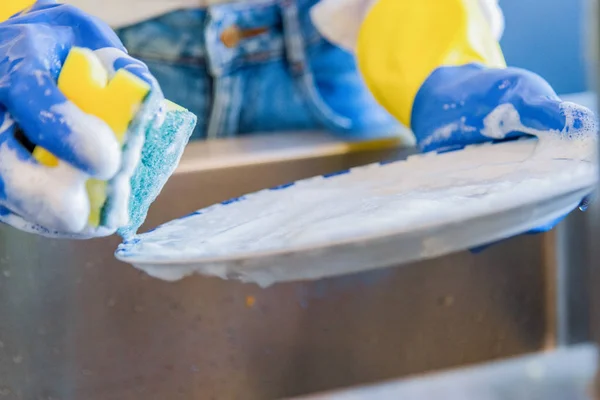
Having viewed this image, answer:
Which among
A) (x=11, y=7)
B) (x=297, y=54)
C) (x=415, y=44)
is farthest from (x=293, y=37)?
(x=11, y=7)

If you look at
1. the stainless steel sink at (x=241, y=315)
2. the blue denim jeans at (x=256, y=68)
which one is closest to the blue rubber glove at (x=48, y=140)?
the stainless steel sink at (x=241, y=315)

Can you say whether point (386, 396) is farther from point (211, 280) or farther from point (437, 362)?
point (211, 280)

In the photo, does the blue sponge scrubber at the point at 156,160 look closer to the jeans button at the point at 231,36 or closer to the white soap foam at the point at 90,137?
the white soap foam at the point at 90,137

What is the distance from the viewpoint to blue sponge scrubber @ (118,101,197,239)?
0.26 m

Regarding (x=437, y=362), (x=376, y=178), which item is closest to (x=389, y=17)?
(x=376, y=178)

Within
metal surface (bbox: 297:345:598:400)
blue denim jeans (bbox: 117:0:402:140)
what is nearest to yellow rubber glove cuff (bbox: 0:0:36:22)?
blue denim jeans (bbox: 117:0:402:140)

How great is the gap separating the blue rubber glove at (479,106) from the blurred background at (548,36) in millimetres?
112

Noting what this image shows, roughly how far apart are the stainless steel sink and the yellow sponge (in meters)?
0.11

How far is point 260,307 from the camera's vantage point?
0.42 m

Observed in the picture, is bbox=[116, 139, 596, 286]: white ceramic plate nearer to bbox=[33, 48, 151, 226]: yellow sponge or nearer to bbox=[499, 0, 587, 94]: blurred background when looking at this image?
bbox=[33, 48, 151, 226]: yellow sponge

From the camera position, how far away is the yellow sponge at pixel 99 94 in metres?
0.22

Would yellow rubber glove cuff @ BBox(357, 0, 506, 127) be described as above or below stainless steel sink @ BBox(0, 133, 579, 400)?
above

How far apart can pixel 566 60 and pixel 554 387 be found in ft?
0.82

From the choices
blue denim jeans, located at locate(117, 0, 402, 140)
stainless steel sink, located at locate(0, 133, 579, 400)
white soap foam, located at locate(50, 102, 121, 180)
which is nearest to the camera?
white soap foam, located at locate(50, 102, 121, 180)
